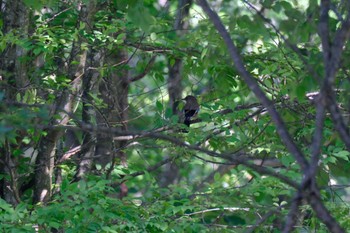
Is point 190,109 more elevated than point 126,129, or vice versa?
point 190,109

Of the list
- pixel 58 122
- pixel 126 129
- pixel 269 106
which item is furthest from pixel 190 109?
pixel 269 106

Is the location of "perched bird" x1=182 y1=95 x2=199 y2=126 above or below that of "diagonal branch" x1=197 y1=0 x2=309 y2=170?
below

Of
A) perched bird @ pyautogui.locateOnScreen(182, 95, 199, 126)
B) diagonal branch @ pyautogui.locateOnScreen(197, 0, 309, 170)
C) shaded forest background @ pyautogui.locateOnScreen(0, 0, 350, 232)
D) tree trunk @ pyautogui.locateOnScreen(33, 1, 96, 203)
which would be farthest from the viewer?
perched bird @ pyautogui.locateOnScreen(182, 95, 199, 126)

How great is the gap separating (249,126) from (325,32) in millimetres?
3639

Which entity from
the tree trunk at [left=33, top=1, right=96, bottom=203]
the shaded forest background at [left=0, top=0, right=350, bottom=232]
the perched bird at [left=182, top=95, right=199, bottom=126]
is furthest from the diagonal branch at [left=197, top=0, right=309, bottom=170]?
the perched bird at [left=182, top=95, right=199, bottom=126]

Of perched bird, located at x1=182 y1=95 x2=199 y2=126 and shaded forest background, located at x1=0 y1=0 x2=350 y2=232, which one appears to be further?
perched bird, located at x1=182 y1=95 x2=199 y2=126

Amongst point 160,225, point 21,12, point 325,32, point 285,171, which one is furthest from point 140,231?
point 325,32

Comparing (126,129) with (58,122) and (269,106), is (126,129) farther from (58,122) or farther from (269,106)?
(269,106)

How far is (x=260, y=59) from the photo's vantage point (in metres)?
5.97

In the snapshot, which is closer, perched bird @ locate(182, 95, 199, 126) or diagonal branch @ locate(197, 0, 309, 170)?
diagonal branch @ locate(197, 0, 309, 170)

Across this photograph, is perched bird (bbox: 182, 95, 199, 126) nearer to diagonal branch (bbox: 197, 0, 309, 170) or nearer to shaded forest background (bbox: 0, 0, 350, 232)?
shaded forest background (bbox: 0, 0, 350, 232)

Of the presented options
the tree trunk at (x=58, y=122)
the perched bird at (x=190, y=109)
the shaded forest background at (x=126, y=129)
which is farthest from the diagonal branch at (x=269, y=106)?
the perched bird at (x=190, y=109)

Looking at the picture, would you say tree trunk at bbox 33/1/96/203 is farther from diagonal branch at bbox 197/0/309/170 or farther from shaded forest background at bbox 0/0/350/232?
diagonal branch at bbox 197/0/309/170

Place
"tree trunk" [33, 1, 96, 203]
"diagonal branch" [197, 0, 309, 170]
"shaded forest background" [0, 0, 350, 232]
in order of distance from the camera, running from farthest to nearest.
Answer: "tree trunk" [33, 1, 96, 203] < "shaded forest background" [0, 0, 350, 232] < "diagonal branch" [197, 0, 309, 170]
